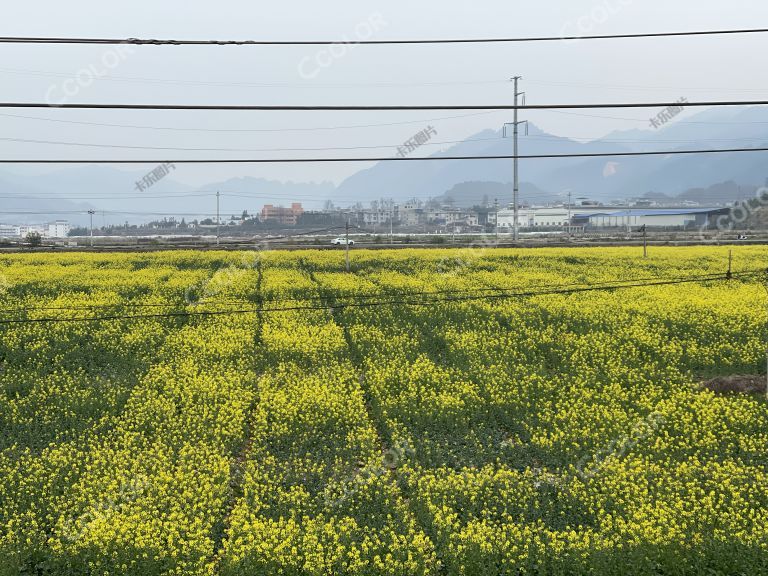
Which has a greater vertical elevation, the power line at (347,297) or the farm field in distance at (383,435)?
the power line at (347,297)

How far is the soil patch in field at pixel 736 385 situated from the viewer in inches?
741

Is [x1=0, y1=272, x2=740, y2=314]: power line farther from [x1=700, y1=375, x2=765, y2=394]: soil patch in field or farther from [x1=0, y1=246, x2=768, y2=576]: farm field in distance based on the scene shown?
[x1=700, y1=375, x2=765, y2=394]: soil patch in field

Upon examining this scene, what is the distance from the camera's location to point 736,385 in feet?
62.1

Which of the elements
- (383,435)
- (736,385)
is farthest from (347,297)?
(736,385)

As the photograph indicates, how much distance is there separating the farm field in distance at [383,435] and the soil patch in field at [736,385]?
702mm

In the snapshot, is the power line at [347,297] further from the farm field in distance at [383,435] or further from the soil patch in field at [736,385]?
the soil patch in field at [736,385]

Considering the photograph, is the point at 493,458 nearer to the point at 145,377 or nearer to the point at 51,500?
the point at 51,500

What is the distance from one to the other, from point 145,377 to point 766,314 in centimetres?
2469

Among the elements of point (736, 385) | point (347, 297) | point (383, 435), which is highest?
point (347, 297)

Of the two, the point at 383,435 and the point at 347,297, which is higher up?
the point at 347,297

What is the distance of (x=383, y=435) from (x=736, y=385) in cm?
1126

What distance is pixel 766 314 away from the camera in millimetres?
25656

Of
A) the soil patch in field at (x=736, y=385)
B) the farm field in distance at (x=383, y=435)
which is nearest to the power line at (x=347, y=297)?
the farm field in distance at (x=383, y=435)

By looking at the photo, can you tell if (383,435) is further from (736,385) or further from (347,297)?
(347,297)
